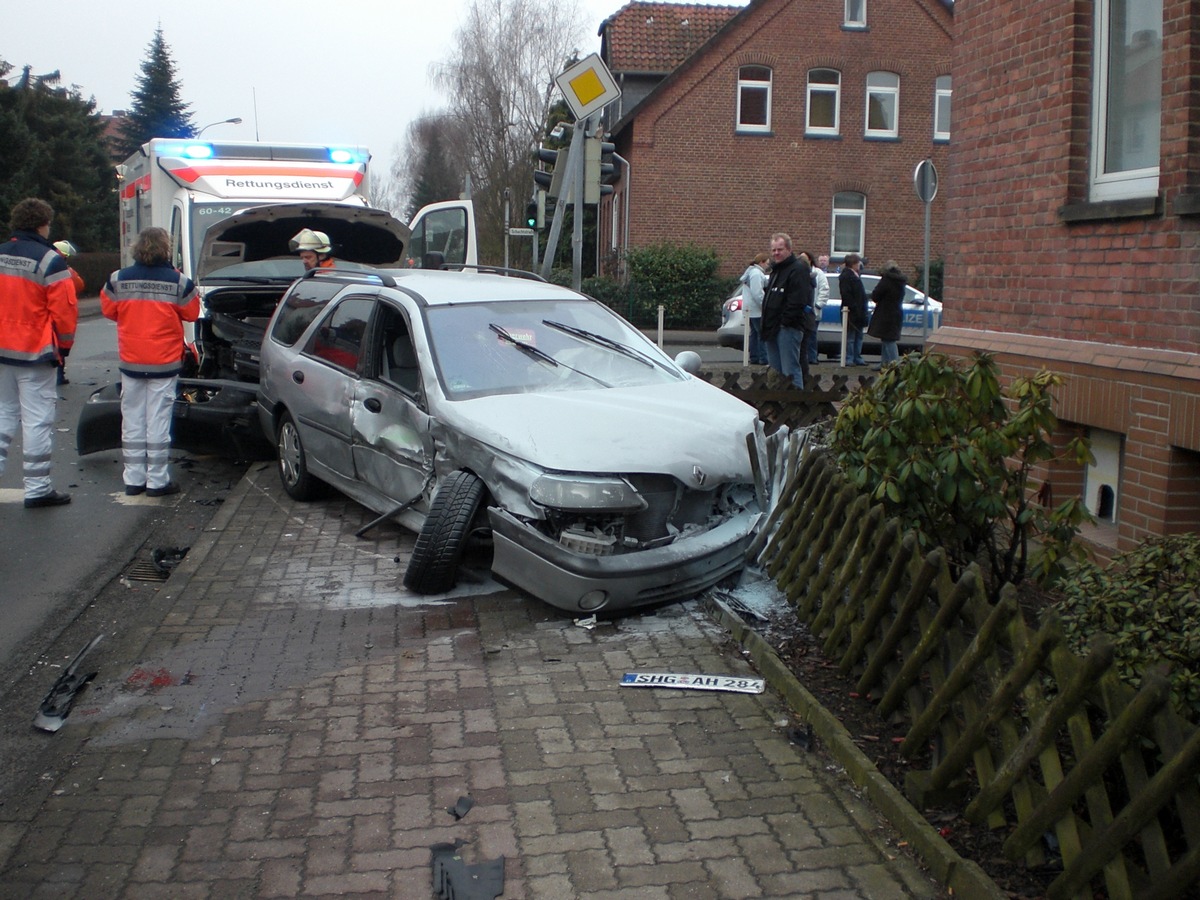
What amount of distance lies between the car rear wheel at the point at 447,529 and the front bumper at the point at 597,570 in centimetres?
27

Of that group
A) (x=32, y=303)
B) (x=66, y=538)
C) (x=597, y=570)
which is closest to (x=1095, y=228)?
(x=597, y=570)

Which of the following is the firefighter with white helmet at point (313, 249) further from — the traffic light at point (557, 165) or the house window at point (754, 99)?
the house window at point (754, 99)

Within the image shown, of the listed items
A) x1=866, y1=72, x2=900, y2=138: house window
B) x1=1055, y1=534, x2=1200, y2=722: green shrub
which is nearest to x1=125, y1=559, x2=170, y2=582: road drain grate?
x1=1055, y1=534, x2=1200, y2=722: green shrub

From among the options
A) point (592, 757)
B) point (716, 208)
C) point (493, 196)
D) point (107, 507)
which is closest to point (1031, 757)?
point (592, 757)

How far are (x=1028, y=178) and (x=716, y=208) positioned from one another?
26.9 metres

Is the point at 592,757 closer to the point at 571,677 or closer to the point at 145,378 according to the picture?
the point at 571,677

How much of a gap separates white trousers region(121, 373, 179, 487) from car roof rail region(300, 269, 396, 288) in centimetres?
140

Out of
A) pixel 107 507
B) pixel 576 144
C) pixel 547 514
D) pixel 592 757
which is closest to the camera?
pixel 592 757

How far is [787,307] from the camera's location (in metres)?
12.7

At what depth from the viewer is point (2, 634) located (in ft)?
19.8

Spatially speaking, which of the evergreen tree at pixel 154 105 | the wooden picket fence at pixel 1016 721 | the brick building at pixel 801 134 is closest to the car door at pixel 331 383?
the wooden picket fence at pixel 1016 721

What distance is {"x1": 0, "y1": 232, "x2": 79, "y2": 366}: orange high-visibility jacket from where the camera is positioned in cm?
863

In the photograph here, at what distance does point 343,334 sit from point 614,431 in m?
2.69

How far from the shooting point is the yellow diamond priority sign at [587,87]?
415 inches
